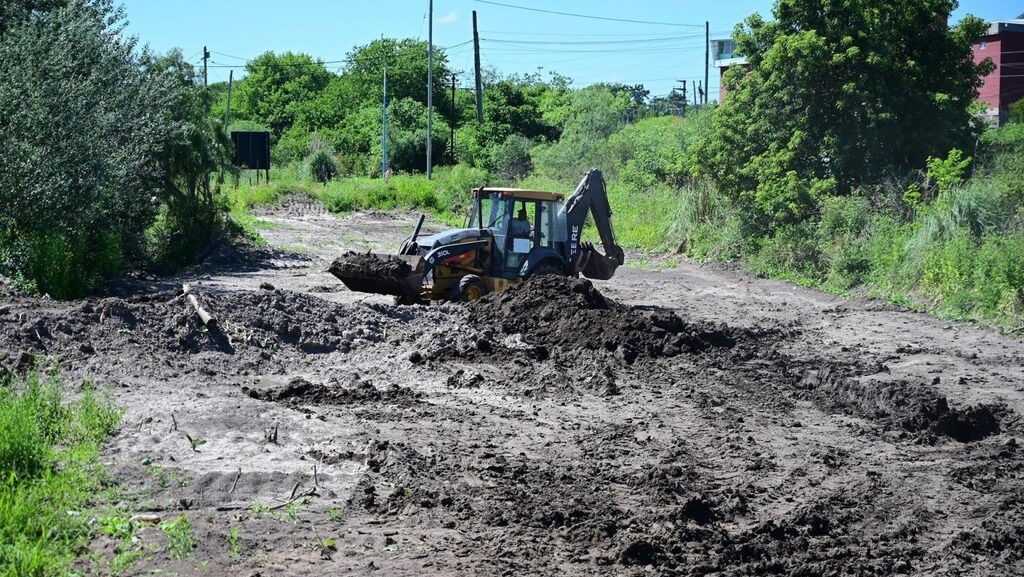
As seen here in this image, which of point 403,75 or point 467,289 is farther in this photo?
point 403,75

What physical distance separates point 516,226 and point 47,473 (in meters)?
12.2

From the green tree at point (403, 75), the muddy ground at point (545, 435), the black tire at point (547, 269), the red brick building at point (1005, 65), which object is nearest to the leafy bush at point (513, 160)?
the green tree at point (403, 75)

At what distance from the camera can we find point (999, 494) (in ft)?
28.5

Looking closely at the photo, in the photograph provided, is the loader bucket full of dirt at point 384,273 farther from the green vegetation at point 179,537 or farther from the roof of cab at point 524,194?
the green vegetation at point 179,537

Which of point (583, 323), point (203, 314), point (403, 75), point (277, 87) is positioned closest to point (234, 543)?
point (203, 314)

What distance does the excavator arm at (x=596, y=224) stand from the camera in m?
20.2

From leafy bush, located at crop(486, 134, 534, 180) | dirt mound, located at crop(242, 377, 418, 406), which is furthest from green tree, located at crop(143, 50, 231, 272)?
leafy bush, located at crop(486, 134, 534, 180)

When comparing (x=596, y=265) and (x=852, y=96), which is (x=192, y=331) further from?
(x=852, y=96)

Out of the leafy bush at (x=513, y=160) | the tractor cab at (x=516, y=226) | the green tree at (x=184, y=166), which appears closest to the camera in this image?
the tractor cab at (x=516, y=226)

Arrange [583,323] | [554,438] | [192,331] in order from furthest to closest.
→ [583,323] < [192,331] < [554,438]

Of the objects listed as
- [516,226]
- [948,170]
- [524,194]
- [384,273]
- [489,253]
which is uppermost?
[948,170]

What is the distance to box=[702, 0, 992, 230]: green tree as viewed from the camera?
24.7m

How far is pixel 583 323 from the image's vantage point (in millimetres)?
15930

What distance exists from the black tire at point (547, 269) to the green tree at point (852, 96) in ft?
26.6
